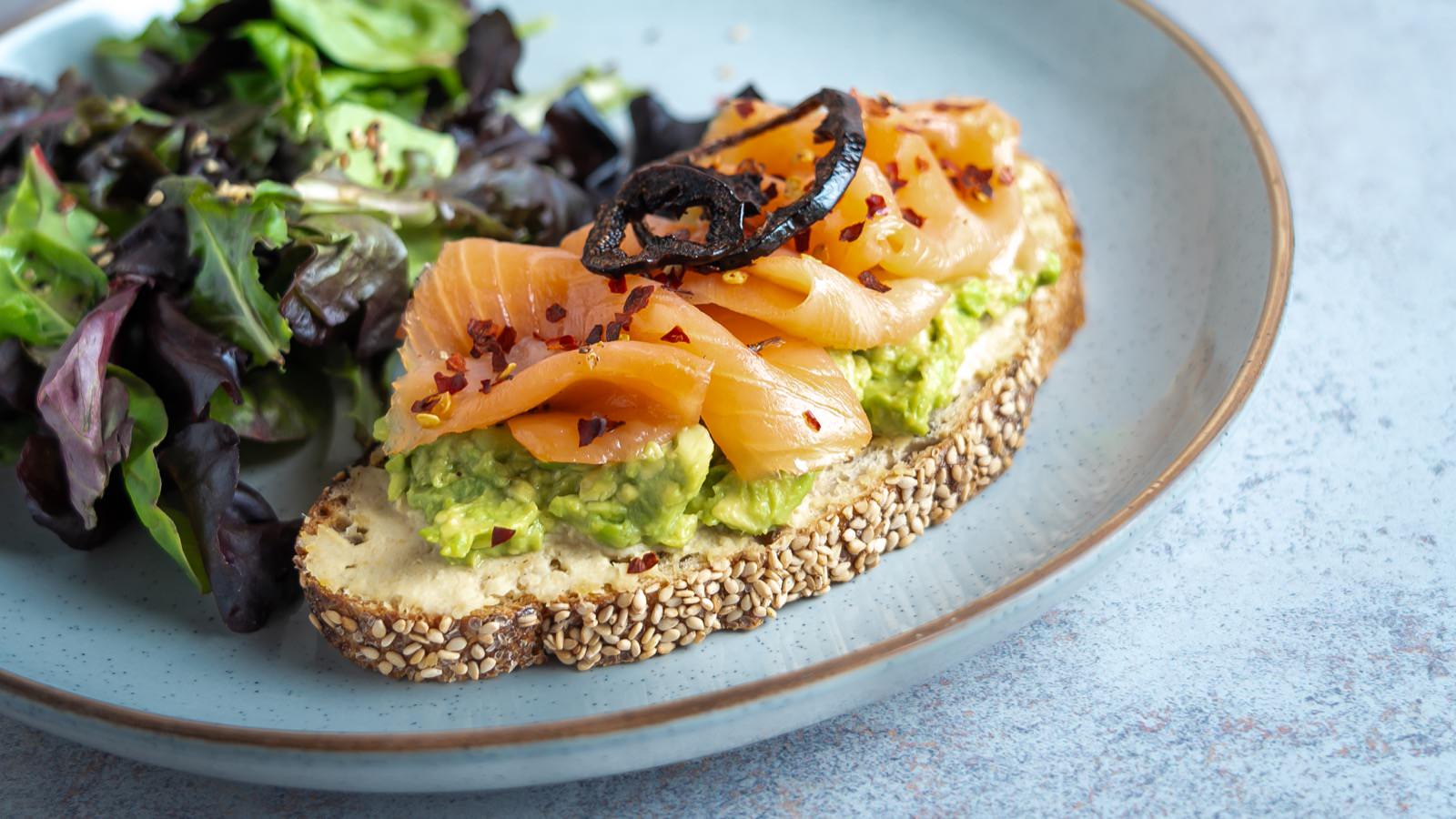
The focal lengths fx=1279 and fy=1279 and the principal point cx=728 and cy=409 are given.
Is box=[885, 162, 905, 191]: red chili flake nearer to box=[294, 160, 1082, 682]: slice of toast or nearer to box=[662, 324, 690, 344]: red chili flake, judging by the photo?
box=[294, 160, 1082, 682]: slice of toast

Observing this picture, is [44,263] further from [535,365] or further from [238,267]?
[535,365]

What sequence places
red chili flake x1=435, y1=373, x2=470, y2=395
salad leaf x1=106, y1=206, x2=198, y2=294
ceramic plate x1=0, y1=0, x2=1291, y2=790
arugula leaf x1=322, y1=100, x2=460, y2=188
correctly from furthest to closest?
1. arugula leaf x1=322, y1=100, x2=460, y2=188
2. salad leaf x1=106, y1=206, x2=198, y2=294
3. red chili flake x1=435, y1=373, x2=470, y2=395
4. ceramic plate x1=0, y1=0, x2=1291, y2=790

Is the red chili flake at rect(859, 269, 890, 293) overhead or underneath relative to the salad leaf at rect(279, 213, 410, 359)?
overhead

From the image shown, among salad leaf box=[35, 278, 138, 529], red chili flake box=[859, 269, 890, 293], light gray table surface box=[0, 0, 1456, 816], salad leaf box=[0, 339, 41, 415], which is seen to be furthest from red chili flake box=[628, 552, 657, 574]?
salad leaf box=[0, 339, 41, 415]

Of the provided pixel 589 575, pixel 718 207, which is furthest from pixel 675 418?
pixel 718 207

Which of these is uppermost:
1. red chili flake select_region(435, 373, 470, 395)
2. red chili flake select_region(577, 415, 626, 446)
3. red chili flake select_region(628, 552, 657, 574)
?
red chili flake select_region(577, 415, 626, 446)

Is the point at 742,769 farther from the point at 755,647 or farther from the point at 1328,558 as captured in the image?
the point at 1328,558
